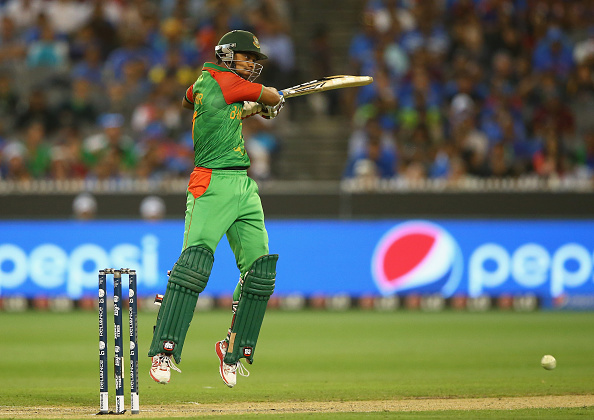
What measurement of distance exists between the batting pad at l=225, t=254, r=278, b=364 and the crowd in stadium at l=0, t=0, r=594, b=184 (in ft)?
28.5

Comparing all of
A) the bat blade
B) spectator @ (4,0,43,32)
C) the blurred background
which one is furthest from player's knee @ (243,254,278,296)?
spectator @ (4,0,43,32)

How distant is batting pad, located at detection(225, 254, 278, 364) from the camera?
691 cm

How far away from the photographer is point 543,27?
1800cm

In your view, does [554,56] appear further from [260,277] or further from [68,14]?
[260,277]

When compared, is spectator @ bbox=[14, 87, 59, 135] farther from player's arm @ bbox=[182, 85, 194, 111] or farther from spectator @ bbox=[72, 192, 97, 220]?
player's arm @ bbox=[182, 85, 194, 111]

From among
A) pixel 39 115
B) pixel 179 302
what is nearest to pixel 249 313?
pixel 179 302

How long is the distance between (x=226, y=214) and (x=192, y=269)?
0.44 meters

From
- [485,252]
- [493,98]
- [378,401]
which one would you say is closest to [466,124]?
[493,98]

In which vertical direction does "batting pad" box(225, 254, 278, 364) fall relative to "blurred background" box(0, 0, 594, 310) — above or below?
below

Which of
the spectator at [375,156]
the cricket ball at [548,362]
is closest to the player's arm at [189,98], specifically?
the cricket ball at [548,362]

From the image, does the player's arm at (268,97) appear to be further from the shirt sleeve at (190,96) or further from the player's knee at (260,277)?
the player's knee at (260,277)

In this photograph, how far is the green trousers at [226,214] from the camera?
673 cm

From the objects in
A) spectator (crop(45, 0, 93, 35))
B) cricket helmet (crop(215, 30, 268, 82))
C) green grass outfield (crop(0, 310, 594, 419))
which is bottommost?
green grass outfield (crop(0, 310, 594, 419))

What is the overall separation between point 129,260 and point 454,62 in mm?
6711
